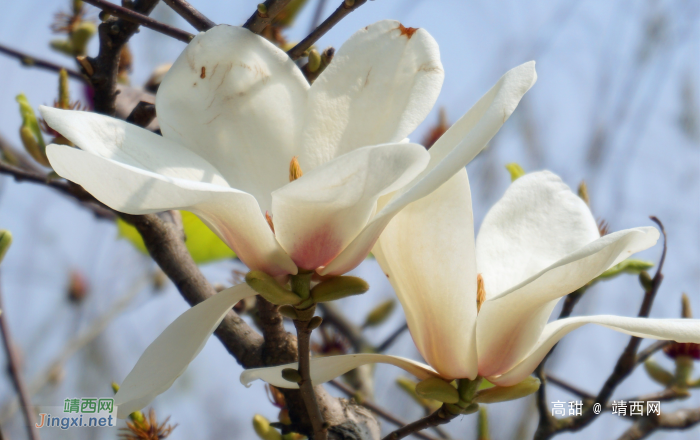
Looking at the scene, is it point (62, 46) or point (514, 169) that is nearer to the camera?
point (514, 169)

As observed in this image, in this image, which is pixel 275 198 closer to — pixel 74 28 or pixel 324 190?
pixel 324 190

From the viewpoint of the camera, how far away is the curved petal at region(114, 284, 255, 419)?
37 cm

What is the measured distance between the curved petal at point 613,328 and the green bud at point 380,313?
718 millimetres

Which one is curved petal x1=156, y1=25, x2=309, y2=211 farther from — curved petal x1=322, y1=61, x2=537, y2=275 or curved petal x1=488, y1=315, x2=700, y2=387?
curved petal x1=488, y1=315, x2=700, y2=387

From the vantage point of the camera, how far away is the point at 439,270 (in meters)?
0.42

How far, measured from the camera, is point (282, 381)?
45 centimetres

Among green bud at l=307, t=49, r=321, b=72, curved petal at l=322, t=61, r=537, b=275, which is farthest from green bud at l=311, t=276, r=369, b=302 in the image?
green bud at l=307, t=49, r=321, b=72

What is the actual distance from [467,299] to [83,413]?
1.22 ft

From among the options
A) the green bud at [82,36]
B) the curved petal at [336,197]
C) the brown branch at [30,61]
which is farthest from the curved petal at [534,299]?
the green bud at [82,36]

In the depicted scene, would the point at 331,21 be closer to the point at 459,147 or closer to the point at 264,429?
the point at 459,147

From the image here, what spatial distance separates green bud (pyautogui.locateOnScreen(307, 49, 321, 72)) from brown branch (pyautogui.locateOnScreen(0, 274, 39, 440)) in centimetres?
38

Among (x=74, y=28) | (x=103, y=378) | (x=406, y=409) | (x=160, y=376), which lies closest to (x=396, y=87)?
(x=160, y=376)

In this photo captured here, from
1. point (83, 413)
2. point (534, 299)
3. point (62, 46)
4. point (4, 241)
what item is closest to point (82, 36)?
point (62, 46)

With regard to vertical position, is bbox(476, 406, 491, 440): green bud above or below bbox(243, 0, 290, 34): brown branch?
below
